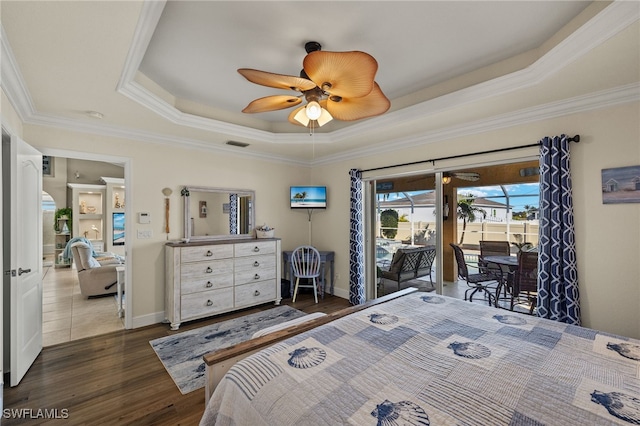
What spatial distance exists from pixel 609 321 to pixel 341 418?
2.89m

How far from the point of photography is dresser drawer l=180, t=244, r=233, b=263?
3537 mm

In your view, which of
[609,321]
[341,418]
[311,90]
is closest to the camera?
[341,418]

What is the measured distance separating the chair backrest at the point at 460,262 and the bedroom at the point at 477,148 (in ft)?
3.43

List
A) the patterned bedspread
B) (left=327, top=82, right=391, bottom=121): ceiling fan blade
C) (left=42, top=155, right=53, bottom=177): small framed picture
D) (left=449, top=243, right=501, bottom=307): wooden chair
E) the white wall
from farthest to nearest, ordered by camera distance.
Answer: (left=42, top=155, right=53, bottom=177): small framed picture
(left=449, top=243, right=501, bottom=307): wooden chair
the white wall
(left=327, top=82, right=391, bottom=121): ceiling fan blade
the patterned bedspread

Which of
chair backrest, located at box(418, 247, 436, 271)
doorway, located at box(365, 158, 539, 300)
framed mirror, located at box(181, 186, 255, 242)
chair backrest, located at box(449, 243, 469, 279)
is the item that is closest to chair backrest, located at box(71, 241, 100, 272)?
framed mirror, located at box(181, 186, 255, 242)

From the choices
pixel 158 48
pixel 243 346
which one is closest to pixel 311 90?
pixel 158 48

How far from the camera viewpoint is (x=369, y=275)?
4555 millimetres

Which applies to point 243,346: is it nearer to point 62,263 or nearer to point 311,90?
point 311,90

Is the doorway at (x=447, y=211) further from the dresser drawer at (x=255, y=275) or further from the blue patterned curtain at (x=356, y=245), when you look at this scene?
the dresser drawer at (x=255, y=275)

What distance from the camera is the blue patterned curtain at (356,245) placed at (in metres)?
4.39

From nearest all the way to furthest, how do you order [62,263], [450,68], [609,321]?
[609,321] < [450,68] < [62,263]

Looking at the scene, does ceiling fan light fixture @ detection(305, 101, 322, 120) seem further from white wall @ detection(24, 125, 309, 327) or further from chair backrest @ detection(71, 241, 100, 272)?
chair backrest @ detection(71, 241, 100, 272)

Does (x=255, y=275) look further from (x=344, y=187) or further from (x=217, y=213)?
(x=344, y=187)

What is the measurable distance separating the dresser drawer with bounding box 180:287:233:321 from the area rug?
0.23 meters
